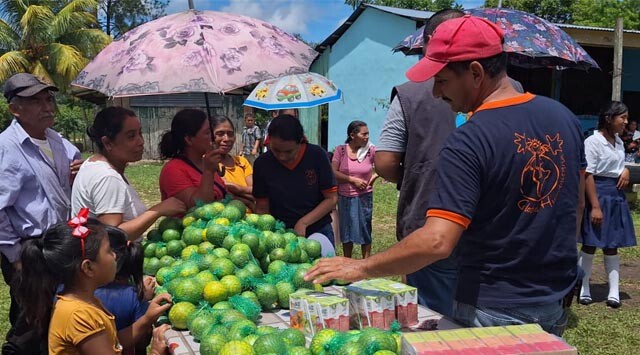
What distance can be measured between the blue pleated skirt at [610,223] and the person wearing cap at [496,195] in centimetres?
369

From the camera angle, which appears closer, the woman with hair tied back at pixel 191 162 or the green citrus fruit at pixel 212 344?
the green citrus fruit at pixel 212 344

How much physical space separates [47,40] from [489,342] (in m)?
23.5

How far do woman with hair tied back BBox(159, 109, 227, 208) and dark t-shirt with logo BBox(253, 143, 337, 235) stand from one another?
303 mm

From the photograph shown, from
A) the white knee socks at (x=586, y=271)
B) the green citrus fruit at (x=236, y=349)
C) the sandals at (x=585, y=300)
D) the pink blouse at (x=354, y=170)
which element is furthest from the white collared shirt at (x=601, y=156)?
the green citrus fruit at (x=236, y=349)

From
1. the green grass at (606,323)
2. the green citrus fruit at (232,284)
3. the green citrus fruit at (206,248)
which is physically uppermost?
the green citrus fruit at (206,248)

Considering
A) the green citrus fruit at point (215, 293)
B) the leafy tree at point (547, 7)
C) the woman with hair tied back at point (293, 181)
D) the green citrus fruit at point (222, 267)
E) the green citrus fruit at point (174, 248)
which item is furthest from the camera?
the leafy tree at point (547, 7)

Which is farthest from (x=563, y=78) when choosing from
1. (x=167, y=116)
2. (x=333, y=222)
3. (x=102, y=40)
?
(x=102, y=40)

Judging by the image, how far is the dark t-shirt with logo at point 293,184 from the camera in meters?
3.93

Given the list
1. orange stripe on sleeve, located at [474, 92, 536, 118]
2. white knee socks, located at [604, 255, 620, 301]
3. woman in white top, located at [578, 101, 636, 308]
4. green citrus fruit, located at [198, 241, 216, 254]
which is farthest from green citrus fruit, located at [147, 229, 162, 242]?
white knee socks, located at [604, 255, 620, 301]

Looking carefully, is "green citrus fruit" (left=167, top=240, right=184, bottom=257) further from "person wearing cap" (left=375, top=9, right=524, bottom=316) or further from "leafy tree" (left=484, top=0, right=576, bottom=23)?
"leafy tree" (left=484, top=0, right=576, bottom=23)

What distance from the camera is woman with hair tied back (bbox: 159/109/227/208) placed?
353cm

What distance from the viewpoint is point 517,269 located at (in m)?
1.96

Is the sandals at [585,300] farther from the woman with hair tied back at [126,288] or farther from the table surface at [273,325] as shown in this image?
the woman with hair tied back at [126,288]

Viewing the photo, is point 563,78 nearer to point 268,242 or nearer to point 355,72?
point 355,72
